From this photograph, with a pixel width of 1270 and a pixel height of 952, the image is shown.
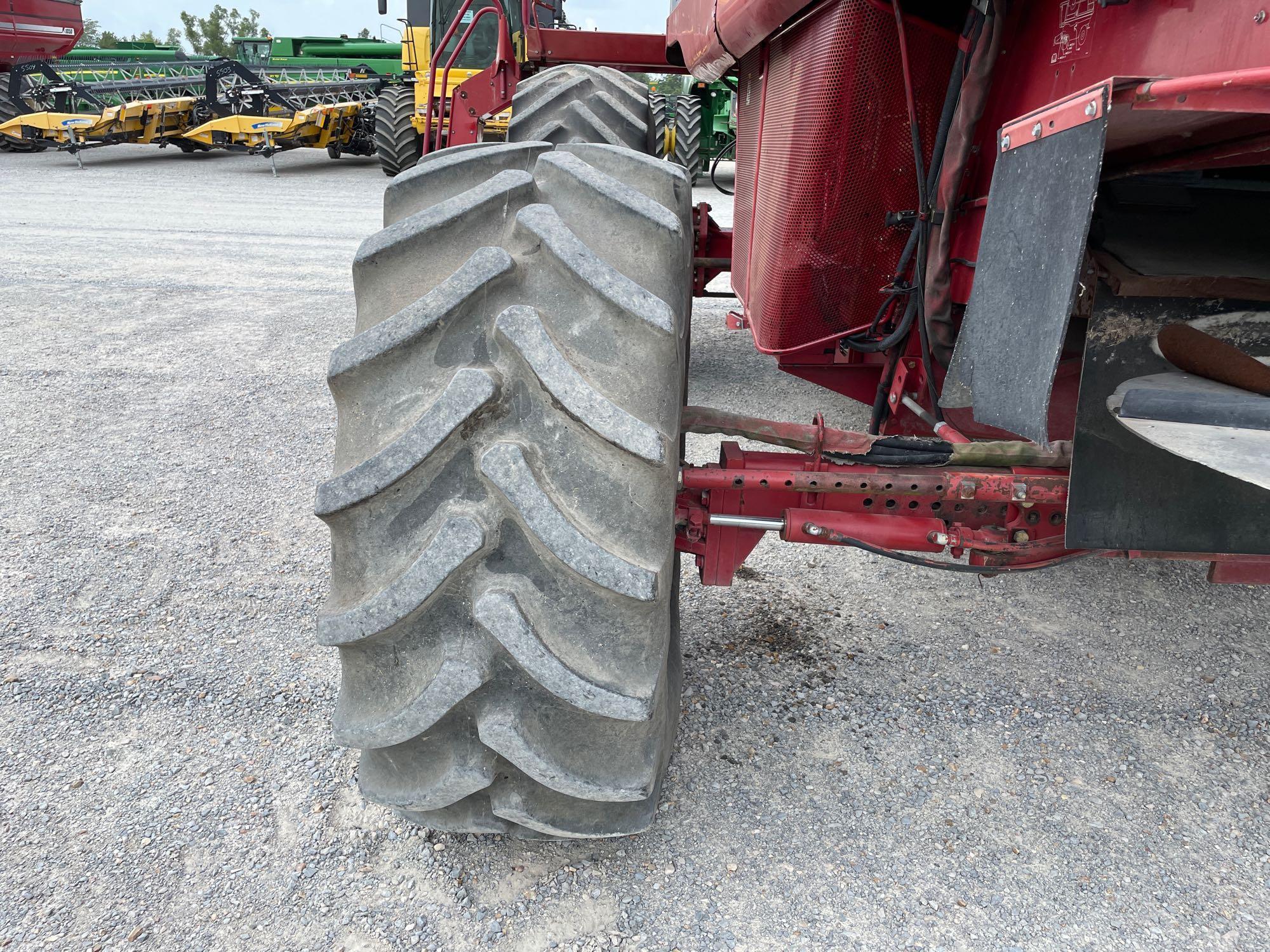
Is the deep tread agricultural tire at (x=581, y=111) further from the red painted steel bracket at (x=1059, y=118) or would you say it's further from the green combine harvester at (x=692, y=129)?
the green combine harvester at (x=692, y=129)

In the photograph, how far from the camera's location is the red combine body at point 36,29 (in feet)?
53.2

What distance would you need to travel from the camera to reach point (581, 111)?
2682 mm

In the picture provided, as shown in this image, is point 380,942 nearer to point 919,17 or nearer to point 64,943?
point 64,943

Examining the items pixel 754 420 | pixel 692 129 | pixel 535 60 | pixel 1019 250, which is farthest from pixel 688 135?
pixel 1019 250

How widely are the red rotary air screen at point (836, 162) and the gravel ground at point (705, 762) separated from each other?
2.95 feet

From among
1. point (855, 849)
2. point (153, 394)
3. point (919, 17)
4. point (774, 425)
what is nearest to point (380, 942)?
point (855, 849)

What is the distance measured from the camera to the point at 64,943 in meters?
1.52

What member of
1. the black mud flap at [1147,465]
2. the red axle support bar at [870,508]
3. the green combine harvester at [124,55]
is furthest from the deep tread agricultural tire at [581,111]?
the green combine harvester at [124,55]

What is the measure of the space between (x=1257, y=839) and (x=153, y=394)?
455 cm

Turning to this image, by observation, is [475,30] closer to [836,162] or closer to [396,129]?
[396,129]

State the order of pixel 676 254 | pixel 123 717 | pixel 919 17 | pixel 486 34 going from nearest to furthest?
pixel 676 254 → pixel 919 17 → pixel 123 717 → pixel 486 34

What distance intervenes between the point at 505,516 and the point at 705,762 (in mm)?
877

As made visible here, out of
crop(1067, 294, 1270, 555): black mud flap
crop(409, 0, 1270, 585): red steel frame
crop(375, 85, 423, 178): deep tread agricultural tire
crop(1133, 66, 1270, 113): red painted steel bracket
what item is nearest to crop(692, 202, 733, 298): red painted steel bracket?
crop(409, 0, 1270, 585): red steel frame

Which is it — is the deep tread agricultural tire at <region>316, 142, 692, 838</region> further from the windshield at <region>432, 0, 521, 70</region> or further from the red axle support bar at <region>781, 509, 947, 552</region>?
the windshield at <region>432, 0, 521, 70</region>
